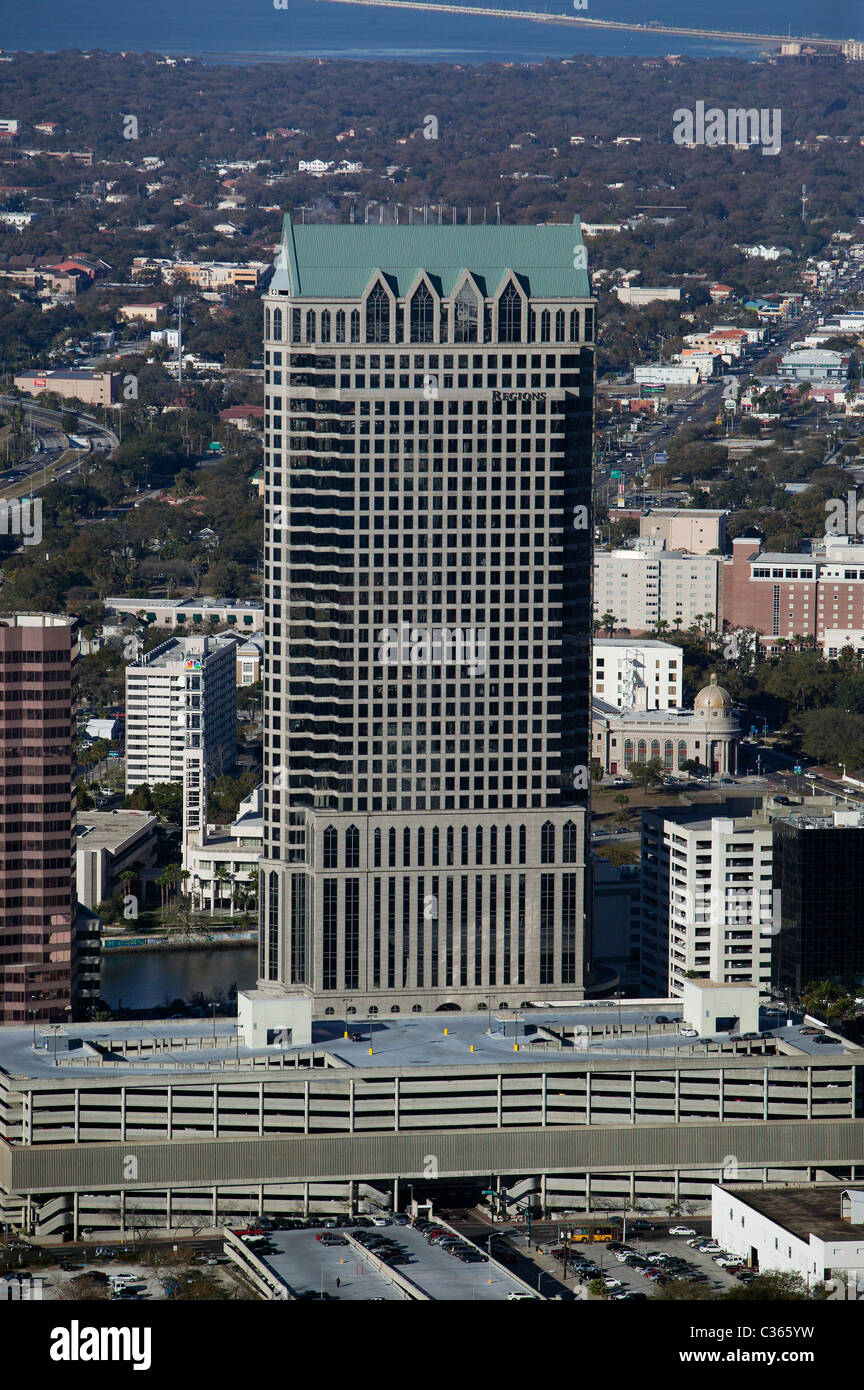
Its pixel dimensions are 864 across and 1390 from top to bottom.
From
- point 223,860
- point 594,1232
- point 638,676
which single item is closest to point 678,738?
point 638,676

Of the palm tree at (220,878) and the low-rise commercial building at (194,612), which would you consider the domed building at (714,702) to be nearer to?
the low-rise commercial building at (194,612)

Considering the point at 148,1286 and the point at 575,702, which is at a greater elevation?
the point at 575,702

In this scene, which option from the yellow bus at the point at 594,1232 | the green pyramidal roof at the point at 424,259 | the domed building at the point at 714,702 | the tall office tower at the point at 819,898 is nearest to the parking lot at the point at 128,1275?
the yellow bus at the point at 594,1232

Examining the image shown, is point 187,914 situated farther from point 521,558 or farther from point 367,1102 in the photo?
point 367,1102

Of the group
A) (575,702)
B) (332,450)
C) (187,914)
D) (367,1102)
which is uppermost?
(332,450)

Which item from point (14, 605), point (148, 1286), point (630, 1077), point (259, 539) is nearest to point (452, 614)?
point (630, 1077)
